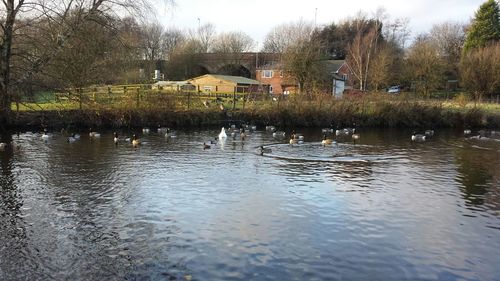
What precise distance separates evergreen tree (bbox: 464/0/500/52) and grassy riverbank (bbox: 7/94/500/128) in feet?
125

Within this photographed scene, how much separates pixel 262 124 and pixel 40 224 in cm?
2763

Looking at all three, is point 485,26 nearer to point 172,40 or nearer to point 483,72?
point 483,72

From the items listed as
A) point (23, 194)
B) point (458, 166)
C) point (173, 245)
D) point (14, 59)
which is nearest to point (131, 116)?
point (14, 59)

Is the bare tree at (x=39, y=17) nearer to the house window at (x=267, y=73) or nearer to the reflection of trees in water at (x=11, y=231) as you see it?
the reflection of trees in water at (x=11, y=231)

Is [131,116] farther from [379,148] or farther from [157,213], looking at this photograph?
[157,213]

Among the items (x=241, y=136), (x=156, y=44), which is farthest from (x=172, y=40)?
(x=241, y=136)

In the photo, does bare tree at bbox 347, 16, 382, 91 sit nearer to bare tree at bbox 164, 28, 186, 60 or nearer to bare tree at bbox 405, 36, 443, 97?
bare tree at bbox 405, 36, 443, 97

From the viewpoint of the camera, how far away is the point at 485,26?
76375 mm

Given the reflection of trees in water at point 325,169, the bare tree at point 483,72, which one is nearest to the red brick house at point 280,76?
the bare tree at point 483,72

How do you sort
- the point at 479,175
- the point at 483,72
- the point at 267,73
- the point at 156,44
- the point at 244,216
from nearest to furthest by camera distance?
the point at 244,216
the point at 479,175
the point at 483,72
the point at 267,73
the point at 156,44

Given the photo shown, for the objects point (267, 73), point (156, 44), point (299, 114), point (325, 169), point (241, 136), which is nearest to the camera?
point (325, 169)

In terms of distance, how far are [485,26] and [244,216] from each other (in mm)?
78185

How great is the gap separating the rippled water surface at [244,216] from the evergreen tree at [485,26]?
6247 cm

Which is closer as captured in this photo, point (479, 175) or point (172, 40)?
point (479, 175)
